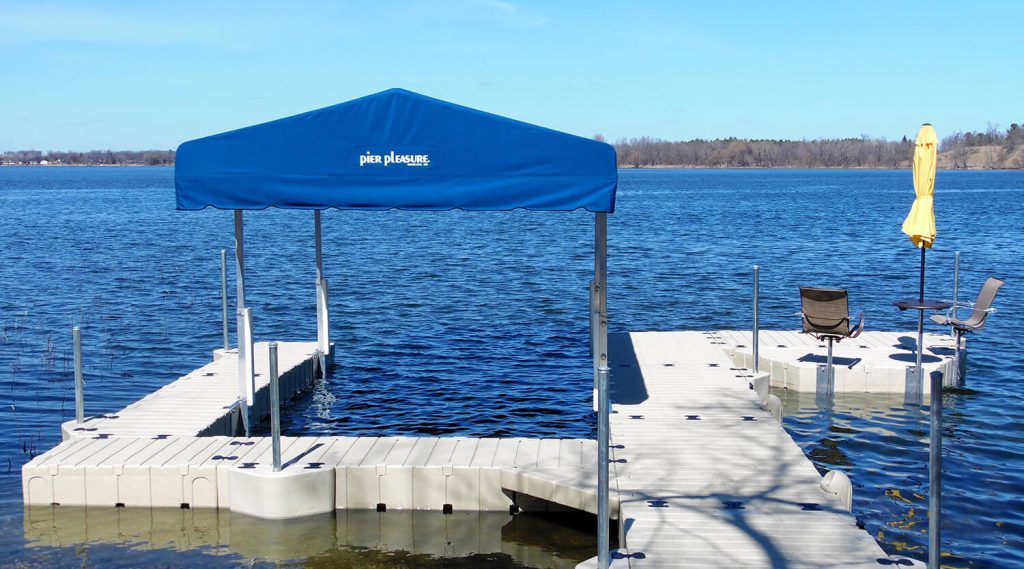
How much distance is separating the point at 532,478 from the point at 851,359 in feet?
23.5

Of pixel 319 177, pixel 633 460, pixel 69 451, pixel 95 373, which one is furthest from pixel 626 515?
pixel 95 373

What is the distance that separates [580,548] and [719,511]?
4.50 ft

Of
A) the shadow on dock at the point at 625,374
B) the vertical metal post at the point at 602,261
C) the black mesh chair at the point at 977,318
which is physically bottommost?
the shadow on dock at the point at 625,374

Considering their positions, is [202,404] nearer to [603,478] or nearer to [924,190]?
[603,478]

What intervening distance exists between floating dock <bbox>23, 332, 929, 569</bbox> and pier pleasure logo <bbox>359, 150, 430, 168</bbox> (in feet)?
8.68

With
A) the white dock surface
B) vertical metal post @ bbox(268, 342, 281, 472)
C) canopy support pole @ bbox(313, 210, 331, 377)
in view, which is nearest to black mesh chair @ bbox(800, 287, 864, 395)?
the white dock surface

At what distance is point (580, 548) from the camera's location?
8.88 meters

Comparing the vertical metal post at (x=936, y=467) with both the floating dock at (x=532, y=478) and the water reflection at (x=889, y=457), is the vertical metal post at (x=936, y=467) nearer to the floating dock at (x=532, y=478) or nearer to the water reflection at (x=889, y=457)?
the floating dock at (x=532, y=478)

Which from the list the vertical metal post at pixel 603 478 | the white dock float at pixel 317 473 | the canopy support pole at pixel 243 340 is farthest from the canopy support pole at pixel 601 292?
the canopy support pole at pixel 243 340

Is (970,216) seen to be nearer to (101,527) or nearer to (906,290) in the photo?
(906,290)

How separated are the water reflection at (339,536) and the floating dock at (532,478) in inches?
4.2

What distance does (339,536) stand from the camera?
8.95m

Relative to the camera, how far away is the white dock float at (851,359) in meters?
14.0

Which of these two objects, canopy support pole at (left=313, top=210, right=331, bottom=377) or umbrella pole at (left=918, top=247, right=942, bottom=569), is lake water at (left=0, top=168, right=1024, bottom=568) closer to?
canopy support pole at (left=313, top=210, right=331, bottom=377)
